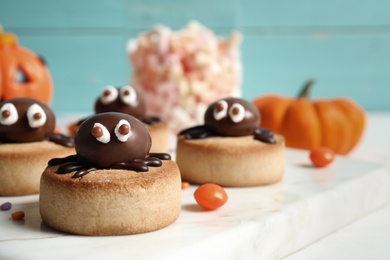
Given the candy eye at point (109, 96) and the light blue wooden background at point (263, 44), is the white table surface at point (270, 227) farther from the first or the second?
the light blue wooden background at point (263, 44)

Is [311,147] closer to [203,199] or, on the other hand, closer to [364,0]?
[203,199]

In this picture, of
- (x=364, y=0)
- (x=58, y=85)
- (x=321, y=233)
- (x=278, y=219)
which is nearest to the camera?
(x=278, y=219)

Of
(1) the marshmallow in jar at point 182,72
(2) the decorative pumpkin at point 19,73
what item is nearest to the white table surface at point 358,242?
(1) the marshmallow in jar at point 182,72

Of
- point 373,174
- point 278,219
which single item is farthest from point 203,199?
point 373,174

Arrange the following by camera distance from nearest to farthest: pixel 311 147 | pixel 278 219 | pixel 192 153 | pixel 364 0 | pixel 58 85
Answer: pixel 278 219 < pixel 192 153 < pixel 311 147 < pixel 364 0 < pixel 58 85

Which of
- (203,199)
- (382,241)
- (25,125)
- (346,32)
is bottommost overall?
(382,241)
